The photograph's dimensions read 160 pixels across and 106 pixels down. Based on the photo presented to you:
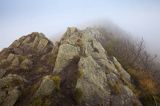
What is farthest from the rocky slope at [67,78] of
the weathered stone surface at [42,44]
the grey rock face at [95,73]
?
the weathered stone surface at [42,44]

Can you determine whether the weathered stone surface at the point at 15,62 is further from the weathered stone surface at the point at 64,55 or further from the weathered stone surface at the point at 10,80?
the weathered stone surface at the point at 64,55

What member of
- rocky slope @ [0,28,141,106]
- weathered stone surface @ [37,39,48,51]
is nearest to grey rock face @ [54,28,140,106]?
rocky slope @ [0,28,141,106]

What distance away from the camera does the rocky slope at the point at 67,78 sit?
35.7m

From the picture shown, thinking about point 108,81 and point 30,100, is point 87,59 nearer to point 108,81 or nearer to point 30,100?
point 108,81

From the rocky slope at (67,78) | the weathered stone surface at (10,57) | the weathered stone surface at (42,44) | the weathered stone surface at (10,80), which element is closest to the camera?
the rocky slope at (67,78)

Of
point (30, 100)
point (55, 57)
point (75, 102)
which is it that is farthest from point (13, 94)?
point (55, 57)

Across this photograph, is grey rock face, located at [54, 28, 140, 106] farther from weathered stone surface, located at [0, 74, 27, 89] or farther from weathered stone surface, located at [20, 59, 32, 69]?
weathered stone surface, located at [20, 59, 32, 69]

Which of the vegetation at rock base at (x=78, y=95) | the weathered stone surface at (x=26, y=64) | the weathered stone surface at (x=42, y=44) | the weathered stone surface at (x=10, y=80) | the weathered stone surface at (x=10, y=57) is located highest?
the weathered stone surface at (x=42, y=44)

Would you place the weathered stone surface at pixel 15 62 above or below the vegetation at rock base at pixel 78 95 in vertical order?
above

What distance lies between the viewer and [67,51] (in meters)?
45.6

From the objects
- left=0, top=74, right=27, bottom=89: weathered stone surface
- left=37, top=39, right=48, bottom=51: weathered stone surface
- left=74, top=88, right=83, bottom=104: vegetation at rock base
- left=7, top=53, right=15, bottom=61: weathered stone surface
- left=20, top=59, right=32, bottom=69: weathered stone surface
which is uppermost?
left=37, top=39, right=48, bottom=51: weathered stone surface

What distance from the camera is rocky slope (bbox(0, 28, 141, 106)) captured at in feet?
117

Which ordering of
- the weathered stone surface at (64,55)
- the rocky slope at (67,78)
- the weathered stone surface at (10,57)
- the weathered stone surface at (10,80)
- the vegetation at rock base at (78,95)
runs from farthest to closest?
1. the weathered stone surface at (10,57)
2. the weathered stone surface at (64,55)
3. the weathered stone surface at (10,80)
4. the rocky slope at (67,78)
5. the vegetation at rock base at (78,95)

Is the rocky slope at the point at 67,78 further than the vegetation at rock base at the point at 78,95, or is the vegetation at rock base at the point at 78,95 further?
the rocky slope at the point at 67,78
